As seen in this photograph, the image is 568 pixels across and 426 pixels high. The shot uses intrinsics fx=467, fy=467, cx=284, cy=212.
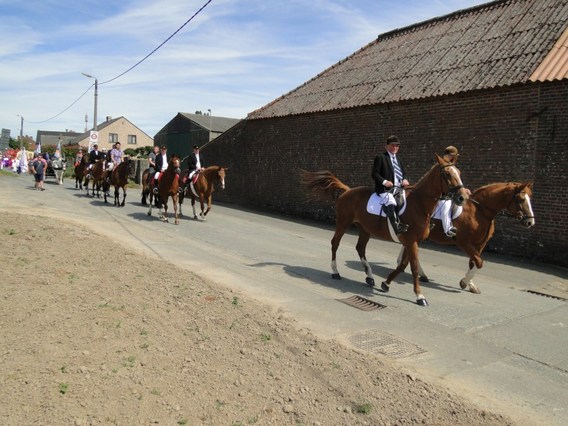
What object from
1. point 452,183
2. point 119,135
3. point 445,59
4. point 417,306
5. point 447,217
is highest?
point 119,135

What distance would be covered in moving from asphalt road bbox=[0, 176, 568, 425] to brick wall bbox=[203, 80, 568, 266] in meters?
1.21

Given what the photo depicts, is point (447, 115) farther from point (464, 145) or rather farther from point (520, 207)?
point (520, 207)

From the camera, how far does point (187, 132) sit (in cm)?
4475

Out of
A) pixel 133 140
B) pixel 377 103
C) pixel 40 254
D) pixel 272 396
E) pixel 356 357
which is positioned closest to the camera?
pixel 272 396

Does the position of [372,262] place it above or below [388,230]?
below

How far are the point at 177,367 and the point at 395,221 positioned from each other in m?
4.60

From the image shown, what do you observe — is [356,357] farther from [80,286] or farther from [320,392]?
[80,286]

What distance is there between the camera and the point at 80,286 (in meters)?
6.36

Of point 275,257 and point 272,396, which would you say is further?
point 275,257

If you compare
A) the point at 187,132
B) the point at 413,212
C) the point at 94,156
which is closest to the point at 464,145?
the point at 413,212

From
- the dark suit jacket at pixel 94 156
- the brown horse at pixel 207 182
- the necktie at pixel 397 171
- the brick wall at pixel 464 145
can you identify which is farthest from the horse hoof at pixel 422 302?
the dark suit jacket at pixel 94 156

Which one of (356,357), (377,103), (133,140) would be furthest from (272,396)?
(133,140)

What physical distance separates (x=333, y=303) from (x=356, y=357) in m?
2.14

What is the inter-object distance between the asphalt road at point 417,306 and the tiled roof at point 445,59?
16.6ft
